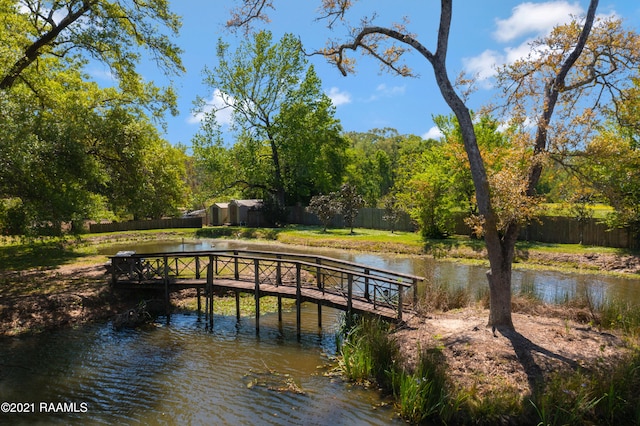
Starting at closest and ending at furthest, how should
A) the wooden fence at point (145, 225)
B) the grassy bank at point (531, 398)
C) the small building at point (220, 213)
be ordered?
the grassy bank at point (531, 398) < the wooden fence at point (145, 225) < the small building at point (220, 213)

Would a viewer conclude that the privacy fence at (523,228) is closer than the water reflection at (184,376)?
No

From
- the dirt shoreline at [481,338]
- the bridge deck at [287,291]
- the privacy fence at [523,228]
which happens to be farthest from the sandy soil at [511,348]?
the privacy fence at [523,228]

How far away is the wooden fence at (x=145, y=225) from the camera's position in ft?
142

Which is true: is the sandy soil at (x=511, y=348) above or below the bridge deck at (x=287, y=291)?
below

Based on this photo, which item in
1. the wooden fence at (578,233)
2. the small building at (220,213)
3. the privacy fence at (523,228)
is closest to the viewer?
the wooden fence at (578,233)

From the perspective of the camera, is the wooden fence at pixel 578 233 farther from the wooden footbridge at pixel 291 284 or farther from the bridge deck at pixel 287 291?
the bridge deck at pixel 287 291

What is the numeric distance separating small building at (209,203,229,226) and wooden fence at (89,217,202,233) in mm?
1840

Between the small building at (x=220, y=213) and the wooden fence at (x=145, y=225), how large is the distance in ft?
6.04

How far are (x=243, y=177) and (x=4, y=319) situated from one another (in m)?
36.2

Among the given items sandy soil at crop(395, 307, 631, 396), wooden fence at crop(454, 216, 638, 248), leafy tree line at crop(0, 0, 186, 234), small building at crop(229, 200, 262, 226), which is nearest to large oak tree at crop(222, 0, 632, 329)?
sandy soil at crop(395, 307, 631, 396)

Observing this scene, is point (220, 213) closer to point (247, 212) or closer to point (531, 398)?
point (247, 212)

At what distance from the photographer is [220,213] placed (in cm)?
5038

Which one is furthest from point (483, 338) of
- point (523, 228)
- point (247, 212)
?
point (247, 212)

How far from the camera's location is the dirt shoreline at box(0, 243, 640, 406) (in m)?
8.38
